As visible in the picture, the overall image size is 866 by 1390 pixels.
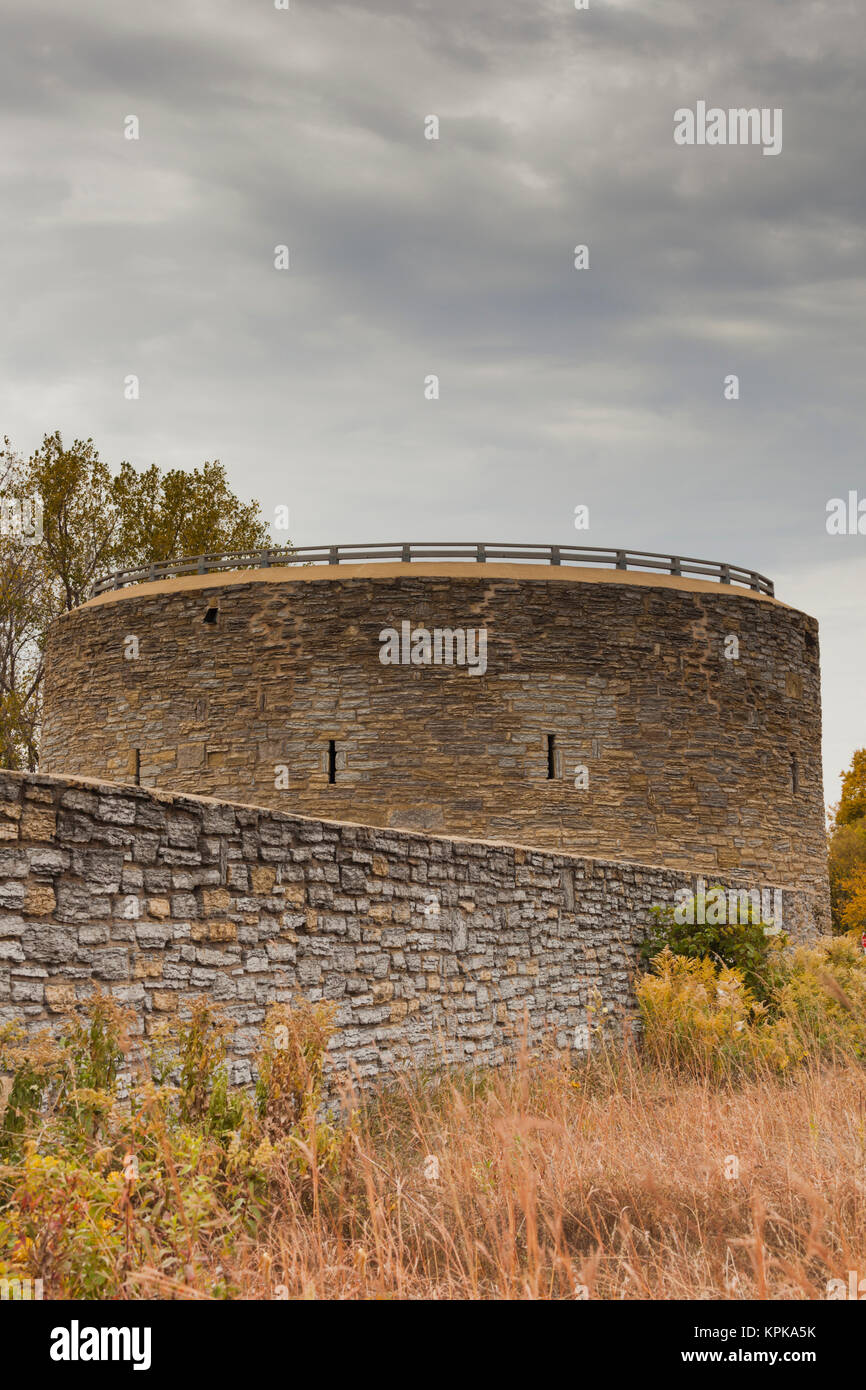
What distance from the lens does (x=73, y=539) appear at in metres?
24.4

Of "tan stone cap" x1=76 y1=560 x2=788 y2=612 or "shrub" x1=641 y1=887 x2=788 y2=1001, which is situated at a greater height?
"tan stone cap" x1=76 y1=560 x2=788 y2=612

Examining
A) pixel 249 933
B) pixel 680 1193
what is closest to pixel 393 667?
pixel 249 933

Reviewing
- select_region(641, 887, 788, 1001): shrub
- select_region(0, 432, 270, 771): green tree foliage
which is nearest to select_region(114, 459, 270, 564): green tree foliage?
select_region(0, 432, 270, 771): green tree foliage

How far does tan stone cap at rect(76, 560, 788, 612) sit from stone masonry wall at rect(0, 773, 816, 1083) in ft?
27.9

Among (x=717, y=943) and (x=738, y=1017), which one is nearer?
(x=738, y=1017)

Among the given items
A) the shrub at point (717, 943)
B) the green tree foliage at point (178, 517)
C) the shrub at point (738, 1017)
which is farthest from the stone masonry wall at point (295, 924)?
the green tree foliage at point (178, 517)

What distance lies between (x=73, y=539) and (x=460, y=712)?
1172 cm

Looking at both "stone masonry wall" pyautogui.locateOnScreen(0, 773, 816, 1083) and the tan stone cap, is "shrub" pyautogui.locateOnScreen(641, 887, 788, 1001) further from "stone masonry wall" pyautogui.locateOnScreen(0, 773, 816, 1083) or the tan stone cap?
the tan stone cap

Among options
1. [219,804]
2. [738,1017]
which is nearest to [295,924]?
[219,804]

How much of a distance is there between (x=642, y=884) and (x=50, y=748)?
1273 cm

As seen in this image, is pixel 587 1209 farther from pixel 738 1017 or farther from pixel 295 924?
pixel 738 1017

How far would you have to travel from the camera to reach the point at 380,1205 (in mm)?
3689

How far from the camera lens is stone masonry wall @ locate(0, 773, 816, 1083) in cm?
467
